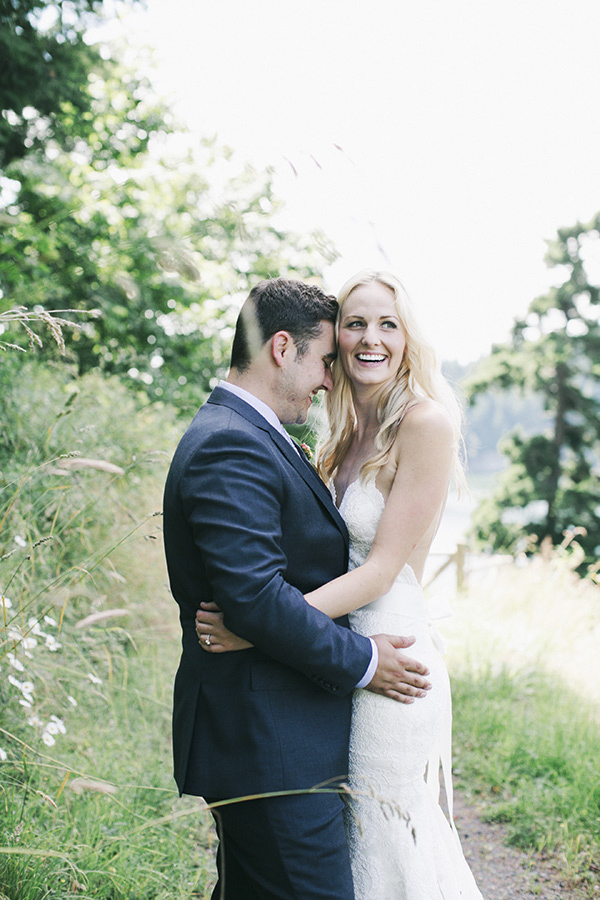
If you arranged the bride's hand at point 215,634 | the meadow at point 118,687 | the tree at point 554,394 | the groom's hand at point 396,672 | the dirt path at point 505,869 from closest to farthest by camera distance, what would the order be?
1. the bride's hand at point 215,634
2. the groom's hand at point 396,672
3. the meadow at point 118,687
4. the dirt path at point 505,869
5. the tree at point 554,394

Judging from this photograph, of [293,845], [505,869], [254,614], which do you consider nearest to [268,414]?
[254,614]

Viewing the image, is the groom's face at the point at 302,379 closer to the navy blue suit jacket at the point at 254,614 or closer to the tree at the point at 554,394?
the navy blue suit jacket at the point at 254,614

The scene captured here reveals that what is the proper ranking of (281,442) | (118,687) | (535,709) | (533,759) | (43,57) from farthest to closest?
1. (43,57)
2. (535,709)
3. (533,759)
4. (118,687)
5. (281,442)

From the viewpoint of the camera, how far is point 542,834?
11.5 ft

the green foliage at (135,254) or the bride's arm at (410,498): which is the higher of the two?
the green foliage at (135,254)

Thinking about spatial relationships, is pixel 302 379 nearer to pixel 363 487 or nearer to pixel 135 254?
pixel 363 487

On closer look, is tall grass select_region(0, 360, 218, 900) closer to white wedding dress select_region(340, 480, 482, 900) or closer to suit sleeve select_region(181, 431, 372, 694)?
suit sleeve select_region(181, 431, 372, 694)

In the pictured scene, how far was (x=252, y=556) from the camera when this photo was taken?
5.44ft

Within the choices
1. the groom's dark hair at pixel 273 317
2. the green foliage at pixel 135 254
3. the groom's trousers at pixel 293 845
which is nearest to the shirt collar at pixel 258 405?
the groom's dark hair at pixel 273 317

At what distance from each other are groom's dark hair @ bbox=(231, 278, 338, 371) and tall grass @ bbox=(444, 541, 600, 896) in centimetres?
280

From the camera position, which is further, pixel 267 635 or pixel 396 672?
pixel 396 672

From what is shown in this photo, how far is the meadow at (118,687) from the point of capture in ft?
7.80

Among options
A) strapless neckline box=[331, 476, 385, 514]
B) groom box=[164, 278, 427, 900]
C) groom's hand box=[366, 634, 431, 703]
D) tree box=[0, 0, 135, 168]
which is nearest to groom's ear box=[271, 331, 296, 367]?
groom box=[164, 278, 427, 900]

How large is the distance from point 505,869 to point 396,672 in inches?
78.9
